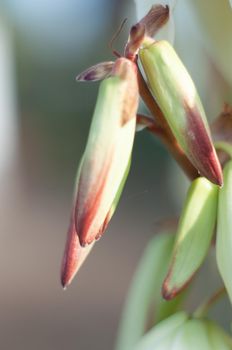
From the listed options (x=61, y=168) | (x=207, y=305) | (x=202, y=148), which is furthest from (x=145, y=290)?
(x=61, y=168)

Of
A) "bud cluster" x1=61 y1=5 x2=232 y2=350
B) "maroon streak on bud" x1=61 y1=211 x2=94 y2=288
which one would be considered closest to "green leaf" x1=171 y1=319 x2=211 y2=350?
"bud cluster" x1=61 y1=5 x2=232 y2=350

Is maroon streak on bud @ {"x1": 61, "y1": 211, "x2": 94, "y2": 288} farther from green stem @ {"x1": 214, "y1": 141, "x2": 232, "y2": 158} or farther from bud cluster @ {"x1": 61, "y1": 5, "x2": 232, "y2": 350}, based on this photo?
green stem @ {"x1": 214, "y1": 141, "x2": 232, "y2": 158}

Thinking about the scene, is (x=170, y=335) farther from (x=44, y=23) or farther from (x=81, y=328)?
(x=44, y=23)

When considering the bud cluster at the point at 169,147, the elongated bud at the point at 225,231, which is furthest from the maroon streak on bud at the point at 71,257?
the elongated bud at the point at 225,231

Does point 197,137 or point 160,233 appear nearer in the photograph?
point 197,137

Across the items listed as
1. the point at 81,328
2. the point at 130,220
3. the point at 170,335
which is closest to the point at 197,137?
the point at 170,335
